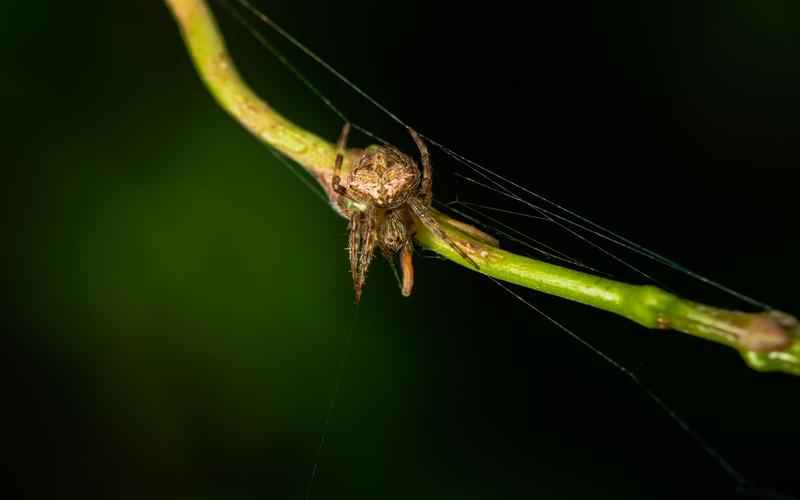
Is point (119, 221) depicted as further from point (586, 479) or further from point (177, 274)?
point (586, 479)

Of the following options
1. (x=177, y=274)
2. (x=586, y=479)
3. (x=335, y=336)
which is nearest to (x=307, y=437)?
(x=335, y=336)

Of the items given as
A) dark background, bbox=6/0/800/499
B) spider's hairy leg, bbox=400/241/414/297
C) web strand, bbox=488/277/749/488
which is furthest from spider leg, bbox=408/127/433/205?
dark background, bbox=6/0/800/499

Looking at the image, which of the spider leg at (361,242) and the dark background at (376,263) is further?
the dark background at (376,263)

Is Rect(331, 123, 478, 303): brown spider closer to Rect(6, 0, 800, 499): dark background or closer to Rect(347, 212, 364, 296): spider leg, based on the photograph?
Rect(347, 212, 364, 296): spider leg

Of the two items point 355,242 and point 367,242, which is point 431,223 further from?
point 355,242

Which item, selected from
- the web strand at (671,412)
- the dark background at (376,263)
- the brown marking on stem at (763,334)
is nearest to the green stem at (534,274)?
the brown marking on stem at (763,334)

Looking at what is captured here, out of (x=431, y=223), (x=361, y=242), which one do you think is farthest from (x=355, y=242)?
(x=431, y=223)

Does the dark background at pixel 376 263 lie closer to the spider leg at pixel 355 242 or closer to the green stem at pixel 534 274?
the spider leg at pixel 355 242
